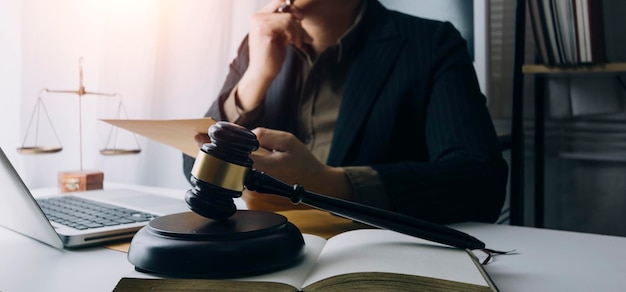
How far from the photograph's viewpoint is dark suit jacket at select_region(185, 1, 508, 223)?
36.8 inches

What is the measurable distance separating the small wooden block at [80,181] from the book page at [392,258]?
739mm

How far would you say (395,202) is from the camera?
82 cm

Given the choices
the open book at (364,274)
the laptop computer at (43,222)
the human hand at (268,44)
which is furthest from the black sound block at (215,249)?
the human hand at (268,44)

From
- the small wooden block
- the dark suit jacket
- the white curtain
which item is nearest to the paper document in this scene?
the dark suit jacket

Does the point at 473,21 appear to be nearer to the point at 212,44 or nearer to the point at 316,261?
the point at 212,44

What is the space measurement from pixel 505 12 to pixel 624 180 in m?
0.58

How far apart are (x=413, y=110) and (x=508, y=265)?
640mm

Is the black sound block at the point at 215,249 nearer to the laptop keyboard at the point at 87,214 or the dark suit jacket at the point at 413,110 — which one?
the laptop keyboard at the point at 87,214

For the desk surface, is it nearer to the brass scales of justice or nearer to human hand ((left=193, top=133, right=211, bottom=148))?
human hand ((left=193, top=133, right=211, bottom=148))

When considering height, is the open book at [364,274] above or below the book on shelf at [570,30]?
below

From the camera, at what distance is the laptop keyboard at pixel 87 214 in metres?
0.72

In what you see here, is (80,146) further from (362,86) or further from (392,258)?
(392,258)

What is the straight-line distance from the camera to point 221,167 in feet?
1.69

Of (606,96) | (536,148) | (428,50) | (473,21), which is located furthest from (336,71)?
(606,96)
